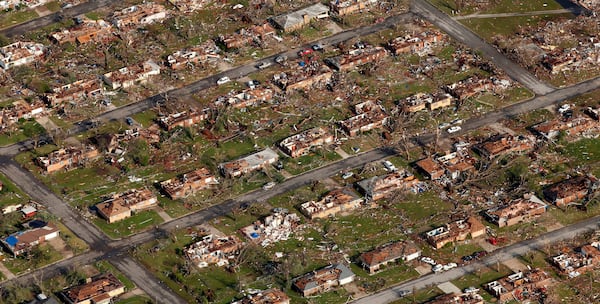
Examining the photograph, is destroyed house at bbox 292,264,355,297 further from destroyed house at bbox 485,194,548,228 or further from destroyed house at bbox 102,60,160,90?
destroyed house at bbox 102,60,160,90

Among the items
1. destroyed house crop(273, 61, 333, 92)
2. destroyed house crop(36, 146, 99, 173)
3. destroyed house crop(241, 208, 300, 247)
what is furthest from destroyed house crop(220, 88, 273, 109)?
destroyed house crop(241, 208, 300, 247)

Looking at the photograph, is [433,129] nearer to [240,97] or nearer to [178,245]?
[240,97]

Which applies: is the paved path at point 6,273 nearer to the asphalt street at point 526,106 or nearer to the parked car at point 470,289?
the parked car at point 470,289

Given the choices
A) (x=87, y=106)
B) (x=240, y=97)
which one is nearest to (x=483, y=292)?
(x=240, y=97)

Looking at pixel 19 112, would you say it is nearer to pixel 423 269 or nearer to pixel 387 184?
pixel 387 184

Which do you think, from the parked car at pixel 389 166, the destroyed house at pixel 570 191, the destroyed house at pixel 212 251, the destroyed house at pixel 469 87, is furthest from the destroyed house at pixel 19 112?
the destroyed house at pixel 570 191
